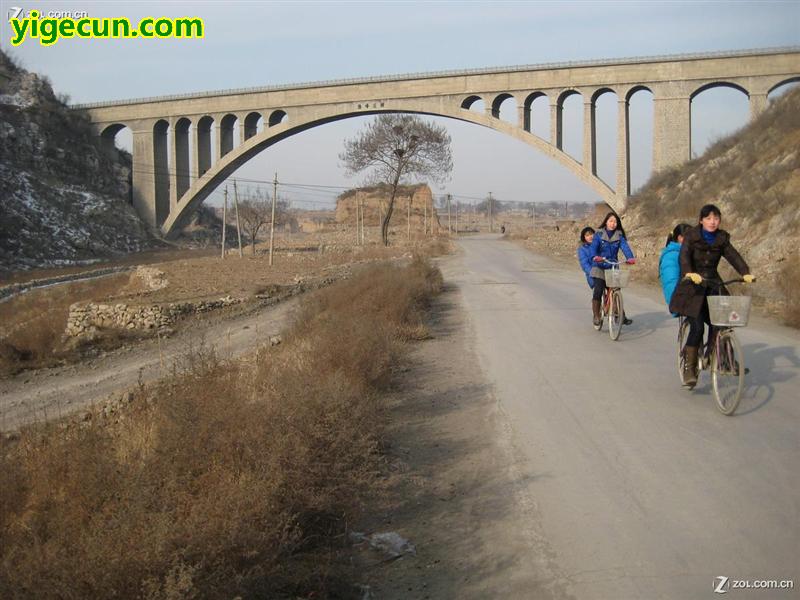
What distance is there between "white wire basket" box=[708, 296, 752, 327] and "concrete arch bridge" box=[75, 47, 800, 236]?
35.7 meters

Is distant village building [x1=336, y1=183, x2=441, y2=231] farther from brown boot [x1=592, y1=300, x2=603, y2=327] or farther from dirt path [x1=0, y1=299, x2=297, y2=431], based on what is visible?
brown boot [x1=592, y1=300, x2=603, y2=327]

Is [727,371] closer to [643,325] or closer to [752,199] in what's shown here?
[643,325]

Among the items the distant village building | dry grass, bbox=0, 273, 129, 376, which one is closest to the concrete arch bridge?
the distant village building

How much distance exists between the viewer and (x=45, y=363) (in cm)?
1571

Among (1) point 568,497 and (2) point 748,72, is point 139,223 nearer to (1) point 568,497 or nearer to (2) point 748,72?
(2) point 748,72

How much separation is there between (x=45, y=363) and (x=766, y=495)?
14.9 m

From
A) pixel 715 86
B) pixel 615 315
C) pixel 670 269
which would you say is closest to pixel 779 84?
pixel 715 86

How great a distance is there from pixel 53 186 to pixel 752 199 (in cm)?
4918

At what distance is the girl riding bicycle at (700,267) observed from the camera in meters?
6.05

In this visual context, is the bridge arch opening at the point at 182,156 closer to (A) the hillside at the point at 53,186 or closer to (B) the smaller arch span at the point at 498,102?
(A) the hillside at the point at 53,186

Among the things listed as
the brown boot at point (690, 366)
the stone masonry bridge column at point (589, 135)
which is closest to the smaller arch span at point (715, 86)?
the stone masonry bridge column at point (589, 135)

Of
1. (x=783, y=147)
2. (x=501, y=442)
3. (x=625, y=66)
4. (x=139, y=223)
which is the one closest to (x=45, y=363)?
(x=501, y=442)

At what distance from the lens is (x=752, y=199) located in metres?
20.2

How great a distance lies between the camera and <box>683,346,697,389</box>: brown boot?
625 cm
